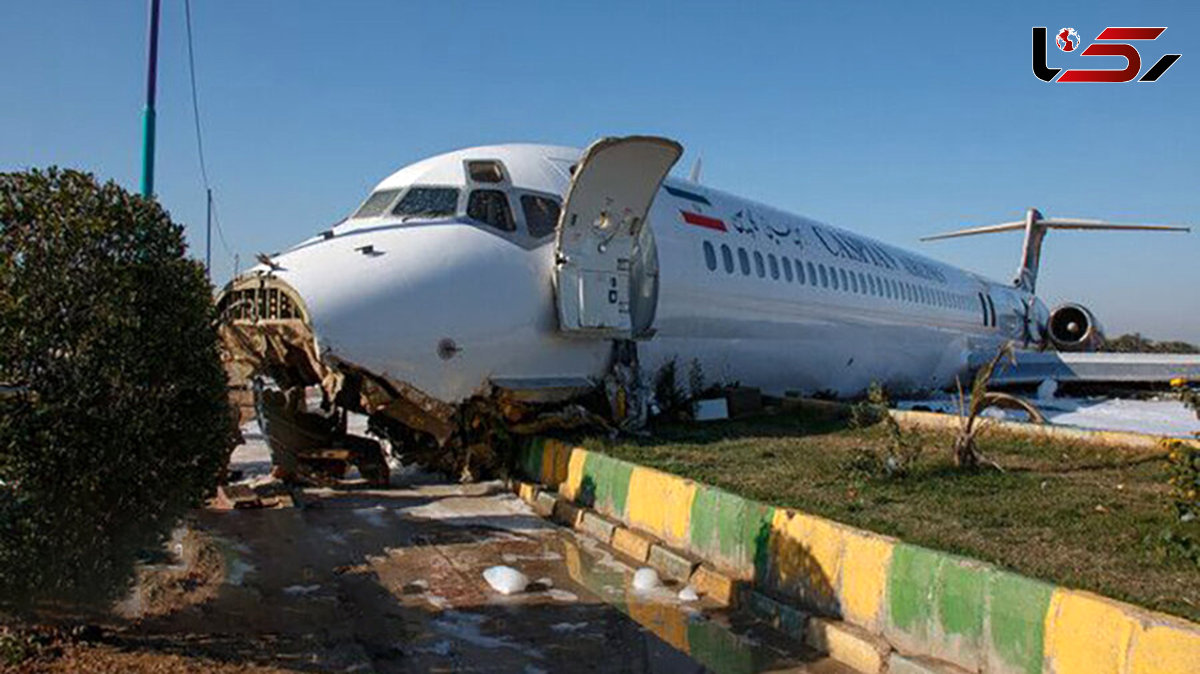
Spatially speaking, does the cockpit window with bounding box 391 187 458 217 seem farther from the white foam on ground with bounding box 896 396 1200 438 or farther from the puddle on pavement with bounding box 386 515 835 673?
Answer: the white foam on ground with bounding box 896 396 1200 438

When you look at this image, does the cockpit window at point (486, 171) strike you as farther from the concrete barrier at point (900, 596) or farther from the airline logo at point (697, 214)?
the concrete barrier at point (900, 596)

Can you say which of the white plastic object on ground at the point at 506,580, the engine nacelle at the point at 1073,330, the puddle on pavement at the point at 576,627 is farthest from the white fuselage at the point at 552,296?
the engine nacelle at the point at 1073,330

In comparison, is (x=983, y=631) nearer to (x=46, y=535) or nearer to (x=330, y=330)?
(x=46, y=535)

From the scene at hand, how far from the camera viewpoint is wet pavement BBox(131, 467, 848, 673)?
5.12 meters

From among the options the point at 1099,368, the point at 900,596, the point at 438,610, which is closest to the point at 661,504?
the point at 438,610

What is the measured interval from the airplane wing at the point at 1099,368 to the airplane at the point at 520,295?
10028mm

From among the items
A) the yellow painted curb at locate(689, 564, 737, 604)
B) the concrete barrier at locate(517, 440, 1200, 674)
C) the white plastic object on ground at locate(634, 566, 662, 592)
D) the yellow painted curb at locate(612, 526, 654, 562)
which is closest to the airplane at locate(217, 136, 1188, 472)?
the yellow painted curb at locate(612, 526, 654, 562)

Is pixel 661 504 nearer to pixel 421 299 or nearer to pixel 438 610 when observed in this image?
pixel 438 610

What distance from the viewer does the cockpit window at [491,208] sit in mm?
10383

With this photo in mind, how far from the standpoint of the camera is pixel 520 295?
9953 millimetres

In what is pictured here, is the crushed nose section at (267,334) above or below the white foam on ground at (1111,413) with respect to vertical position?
above

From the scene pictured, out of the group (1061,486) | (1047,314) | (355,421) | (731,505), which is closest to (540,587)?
(731,505)

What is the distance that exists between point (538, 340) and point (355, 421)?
7832 millimetres

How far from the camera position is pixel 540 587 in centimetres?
665
